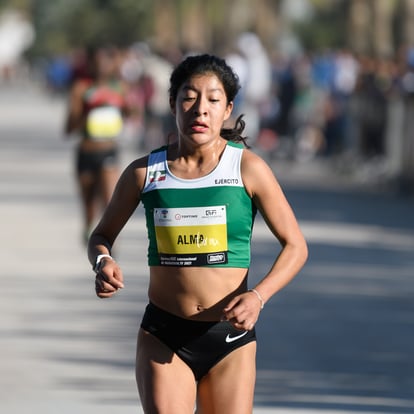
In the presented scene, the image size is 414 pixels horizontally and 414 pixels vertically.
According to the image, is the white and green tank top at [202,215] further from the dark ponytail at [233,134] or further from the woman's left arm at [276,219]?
the dark ponytail at [233,134]

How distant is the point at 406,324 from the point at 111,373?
2.60 metres

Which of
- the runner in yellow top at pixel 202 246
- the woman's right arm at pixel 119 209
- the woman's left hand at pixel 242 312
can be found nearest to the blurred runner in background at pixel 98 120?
the woman's right arm at pixel 119 209

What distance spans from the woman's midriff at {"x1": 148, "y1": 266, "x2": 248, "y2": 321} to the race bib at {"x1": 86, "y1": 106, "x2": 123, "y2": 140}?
907 cm

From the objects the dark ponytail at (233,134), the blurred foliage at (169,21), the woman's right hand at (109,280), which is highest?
the dark ponytail at (233,134)

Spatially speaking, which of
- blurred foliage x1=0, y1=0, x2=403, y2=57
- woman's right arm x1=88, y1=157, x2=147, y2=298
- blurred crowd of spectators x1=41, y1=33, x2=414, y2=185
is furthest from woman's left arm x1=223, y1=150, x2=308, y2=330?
blurred foliage x1=0, y1=0, x2=403, y2=57

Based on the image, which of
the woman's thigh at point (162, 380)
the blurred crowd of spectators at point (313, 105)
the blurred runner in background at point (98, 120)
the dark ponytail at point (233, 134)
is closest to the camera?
the woman's thigh at point (162, 380)

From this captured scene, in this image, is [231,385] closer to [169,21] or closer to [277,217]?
[277,217]

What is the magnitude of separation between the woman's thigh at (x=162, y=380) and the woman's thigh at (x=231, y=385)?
65mm

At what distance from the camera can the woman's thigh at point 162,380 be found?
551cm

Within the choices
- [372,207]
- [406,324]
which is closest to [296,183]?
[372,207]

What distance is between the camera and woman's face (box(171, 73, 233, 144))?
18.3 ft

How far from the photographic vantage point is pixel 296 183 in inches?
967

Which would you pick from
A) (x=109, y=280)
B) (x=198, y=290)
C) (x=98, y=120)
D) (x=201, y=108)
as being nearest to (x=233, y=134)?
(x=201, y=108)

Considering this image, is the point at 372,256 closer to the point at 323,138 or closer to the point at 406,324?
the point at 406,324
